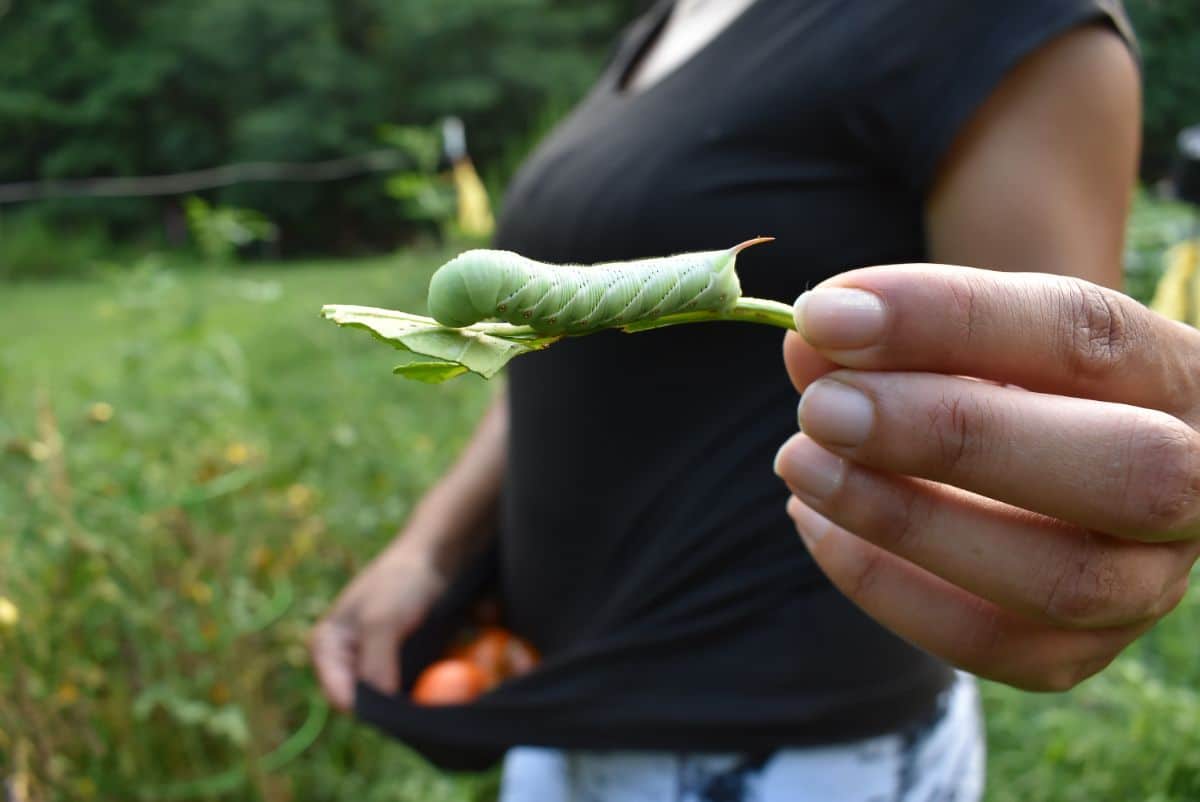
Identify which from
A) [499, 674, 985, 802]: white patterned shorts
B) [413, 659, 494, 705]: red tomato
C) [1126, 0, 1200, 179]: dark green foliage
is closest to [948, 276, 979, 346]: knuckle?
[499, 674, 985, 802]: white patterned shorts

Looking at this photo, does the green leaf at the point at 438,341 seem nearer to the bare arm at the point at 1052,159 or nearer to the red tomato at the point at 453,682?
the bare arm at the point at 1052,159

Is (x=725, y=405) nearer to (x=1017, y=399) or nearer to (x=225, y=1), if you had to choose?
(x=1017, y=399)

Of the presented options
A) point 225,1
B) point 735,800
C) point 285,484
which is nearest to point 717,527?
point 735,800

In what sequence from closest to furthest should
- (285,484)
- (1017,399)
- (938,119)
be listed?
1. (1017,399)
2. (938,119)
3. (285,484)

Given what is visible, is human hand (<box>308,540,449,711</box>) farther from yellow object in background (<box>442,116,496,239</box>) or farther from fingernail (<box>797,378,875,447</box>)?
yellow object in background (<box>442,116,496,239</box>)

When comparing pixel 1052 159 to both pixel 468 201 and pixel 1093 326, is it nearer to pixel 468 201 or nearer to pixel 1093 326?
pixel 1093 326

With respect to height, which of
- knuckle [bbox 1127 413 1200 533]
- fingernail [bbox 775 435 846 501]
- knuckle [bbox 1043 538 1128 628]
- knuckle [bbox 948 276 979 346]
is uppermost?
knuckle [bbox 948 276 979 346]

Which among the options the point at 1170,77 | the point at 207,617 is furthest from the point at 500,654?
the point at 1170,77
